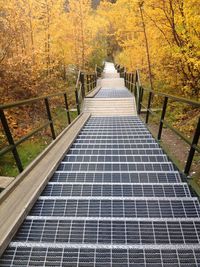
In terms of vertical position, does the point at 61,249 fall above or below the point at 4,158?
above

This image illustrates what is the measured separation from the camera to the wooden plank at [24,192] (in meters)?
2.43

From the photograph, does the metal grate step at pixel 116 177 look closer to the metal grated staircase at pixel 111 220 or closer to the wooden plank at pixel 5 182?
the metal grated staircase at pixel 111 220

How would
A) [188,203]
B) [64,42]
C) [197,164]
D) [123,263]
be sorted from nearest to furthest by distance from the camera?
[123,263] < [188,203] < [197,164] < [64,42]

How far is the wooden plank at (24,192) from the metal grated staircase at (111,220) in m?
0.09

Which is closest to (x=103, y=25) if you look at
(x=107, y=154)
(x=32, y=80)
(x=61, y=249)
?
(x=32, y=80)

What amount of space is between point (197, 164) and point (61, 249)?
17.8ft

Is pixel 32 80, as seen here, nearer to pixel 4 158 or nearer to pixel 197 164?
pixel 4 158

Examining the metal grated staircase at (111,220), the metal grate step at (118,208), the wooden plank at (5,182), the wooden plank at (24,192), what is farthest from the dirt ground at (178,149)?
the wooden plank at (5,182)

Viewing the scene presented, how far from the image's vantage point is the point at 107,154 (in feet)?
15.6

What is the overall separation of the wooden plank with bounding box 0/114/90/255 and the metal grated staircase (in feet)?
0.31

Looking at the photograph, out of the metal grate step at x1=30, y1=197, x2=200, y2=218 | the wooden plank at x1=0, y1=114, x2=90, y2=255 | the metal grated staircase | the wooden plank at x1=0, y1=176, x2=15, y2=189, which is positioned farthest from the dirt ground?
the wooden plank at x1=0, y1=176, x2=15, y2=189

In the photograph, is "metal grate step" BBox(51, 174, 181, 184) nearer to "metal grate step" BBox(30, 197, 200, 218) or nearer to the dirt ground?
"metal grate step" BBox(30, 197, 200, 218)

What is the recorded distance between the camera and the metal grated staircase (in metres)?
Answer: 2.09

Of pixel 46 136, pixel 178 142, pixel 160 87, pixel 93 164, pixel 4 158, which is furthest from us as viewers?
pixel 160 87
